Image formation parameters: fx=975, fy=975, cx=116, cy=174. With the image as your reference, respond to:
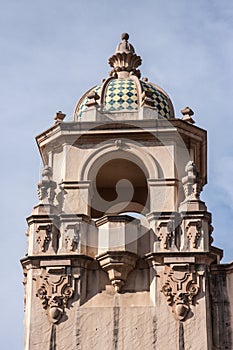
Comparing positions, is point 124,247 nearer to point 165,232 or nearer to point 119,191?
point 165,232

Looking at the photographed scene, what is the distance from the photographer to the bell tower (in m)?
17.8

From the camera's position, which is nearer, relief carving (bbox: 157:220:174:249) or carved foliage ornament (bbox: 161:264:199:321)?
carved foliage ornament (bbox: 161:264:199:321)

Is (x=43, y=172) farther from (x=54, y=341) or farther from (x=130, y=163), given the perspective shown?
(x=54, y=341)

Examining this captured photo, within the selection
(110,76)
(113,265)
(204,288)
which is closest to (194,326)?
(204,288)

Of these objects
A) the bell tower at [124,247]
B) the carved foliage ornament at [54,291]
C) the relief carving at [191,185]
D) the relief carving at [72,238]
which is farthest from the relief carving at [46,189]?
the relief carving at [191,185]

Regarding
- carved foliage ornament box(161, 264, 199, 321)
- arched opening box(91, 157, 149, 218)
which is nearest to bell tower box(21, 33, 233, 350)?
carved foliage ornament box(161, 264, 199, 321)

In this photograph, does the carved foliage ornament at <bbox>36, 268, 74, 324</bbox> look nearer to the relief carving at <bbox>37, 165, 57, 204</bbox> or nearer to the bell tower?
the bell tower

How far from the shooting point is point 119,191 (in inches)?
858

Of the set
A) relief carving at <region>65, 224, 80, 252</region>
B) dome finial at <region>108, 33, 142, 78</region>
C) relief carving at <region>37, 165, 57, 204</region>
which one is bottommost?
relief carving at <region>65, 224, 80, 252</region>

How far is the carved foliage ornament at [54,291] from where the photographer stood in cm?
1792

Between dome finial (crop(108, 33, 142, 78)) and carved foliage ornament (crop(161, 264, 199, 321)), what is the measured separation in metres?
5.73

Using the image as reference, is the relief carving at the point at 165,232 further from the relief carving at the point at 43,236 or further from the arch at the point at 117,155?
the relief carving at the point at 43,236

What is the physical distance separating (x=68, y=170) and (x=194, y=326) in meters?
4.23

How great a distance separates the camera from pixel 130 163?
20.7m
